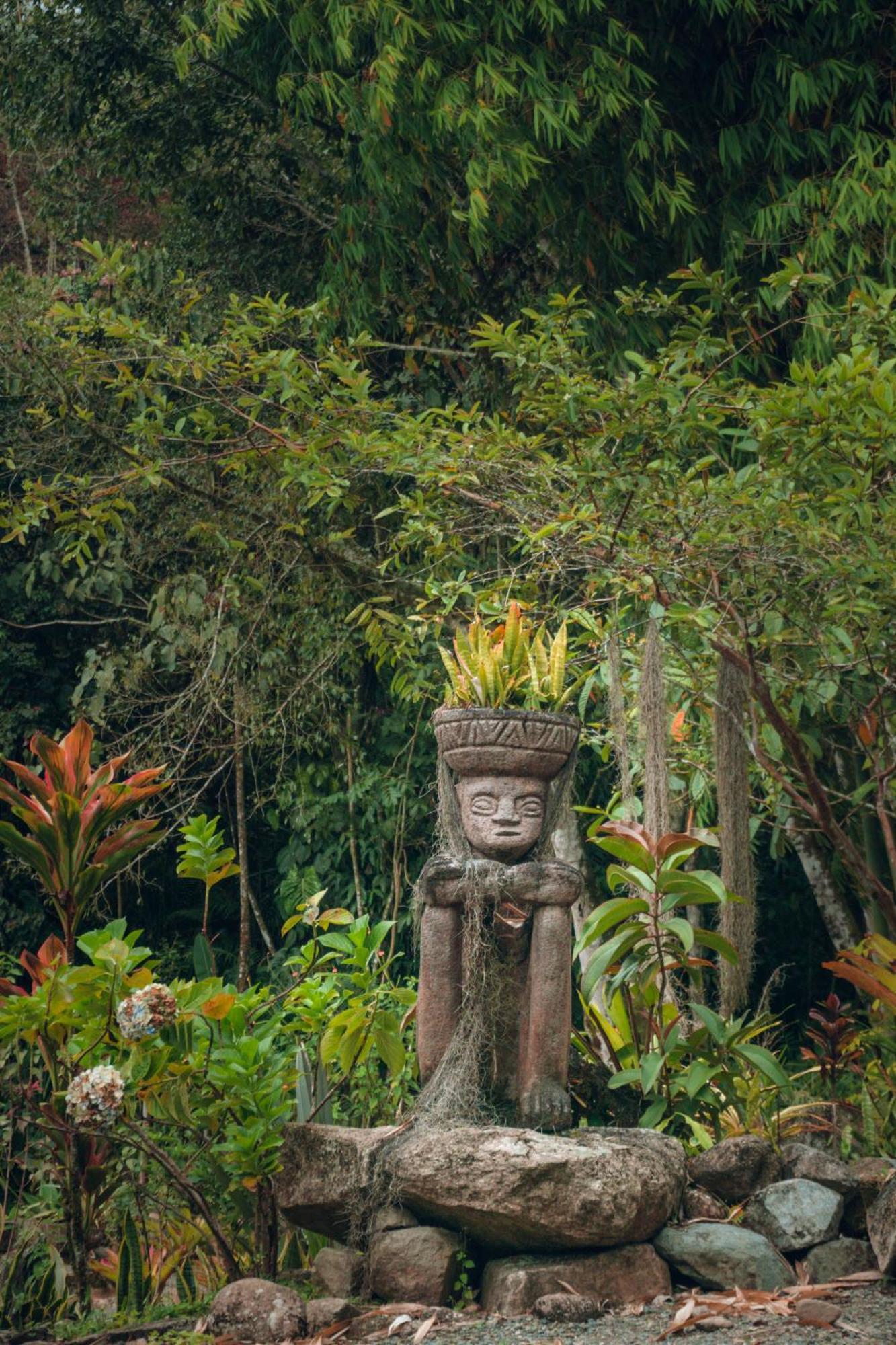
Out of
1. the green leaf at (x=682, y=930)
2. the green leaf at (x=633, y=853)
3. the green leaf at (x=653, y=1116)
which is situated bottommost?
the green leaf at (x=653, y=1116)

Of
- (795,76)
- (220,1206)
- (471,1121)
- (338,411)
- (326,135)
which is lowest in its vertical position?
(220,1206)

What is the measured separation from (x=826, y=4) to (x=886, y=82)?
2.13ft

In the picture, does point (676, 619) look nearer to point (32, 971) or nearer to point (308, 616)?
point (32, 971)

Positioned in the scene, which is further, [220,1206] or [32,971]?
[220,1206]

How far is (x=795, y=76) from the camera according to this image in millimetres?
4996

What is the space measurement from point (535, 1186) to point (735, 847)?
1.51 m

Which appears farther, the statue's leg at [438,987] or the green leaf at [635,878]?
the green leaf at [635,878]

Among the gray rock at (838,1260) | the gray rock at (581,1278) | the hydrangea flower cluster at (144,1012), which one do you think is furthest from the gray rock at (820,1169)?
the hydrangea flower cluster at (144,1012)

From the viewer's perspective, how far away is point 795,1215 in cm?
358

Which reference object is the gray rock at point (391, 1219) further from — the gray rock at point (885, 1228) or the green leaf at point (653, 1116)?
the gray rock at point (885, 1228)

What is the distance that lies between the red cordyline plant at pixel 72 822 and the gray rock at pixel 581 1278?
1427 mm

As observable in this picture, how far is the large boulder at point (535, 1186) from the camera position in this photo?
3.21 metres

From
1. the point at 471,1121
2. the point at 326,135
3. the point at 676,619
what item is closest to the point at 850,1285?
the point at 471,1121

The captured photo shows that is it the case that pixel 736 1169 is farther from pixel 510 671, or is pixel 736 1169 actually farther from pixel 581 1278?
pixel 510 671
